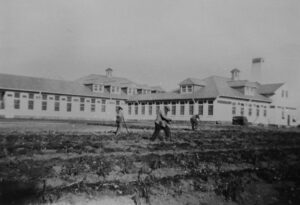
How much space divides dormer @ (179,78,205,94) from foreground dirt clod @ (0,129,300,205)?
29.5 m

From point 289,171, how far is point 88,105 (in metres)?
37.7

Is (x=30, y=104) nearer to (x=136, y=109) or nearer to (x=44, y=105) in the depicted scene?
(x=44, y=105)

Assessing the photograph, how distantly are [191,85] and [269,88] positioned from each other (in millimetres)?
Answer: 12171

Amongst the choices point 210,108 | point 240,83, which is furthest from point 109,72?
point 210,108

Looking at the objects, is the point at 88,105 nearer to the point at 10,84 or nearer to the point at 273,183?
the point at 10,84

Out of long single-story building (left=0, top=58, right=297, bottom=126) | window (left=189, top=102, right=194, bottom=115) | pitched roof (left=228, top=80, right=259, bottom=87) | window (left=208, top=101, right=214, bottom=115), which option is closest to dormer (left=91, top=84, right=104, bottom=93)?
long single-story building (left=0, top=58, right=297, bottom=126)

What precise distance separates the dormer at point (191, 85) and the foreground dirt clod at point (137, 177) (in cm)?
2953

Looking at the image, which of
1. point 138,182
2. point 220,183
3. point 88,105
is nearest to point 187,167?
point 220,183

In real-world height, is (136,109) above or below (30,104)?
below

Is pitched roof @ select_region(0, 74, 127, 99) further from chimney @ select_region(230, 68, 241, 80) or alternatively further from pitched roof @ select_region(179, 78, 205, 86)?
chimney @ select_region(230, 68, 241, 80)

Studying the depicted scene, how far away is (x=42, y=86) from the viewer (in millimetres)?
41719

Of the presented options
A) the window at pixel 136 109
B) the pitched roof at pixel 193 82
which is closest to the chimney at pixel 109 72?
the window at pixel 136 109

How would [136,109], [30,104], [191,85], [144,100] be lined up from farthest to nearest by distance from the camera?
[136,109]
[144,100]
[191,85]
[30,104]

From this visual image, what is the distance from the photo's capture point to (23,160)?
27.4 ft
